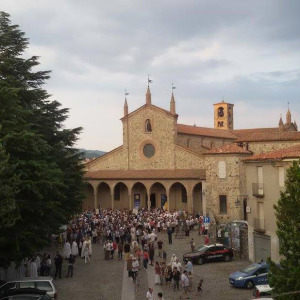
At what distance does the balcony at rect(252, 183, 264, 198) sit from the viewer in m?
27.6

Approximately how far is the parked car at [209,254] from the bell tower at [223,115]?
58.2 meters

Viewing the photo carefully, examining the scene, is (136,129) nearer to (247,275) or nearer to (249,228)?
(249,228)

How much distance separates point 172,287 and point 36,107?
35.8ft

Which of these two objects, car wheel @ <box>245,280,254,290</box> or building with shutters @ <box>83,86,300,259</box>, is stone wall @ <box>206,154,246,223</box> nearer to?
building with shutters @ <box>83,86,300,259</box>

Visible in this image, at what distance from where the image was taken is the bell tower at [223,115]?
86.3 metres

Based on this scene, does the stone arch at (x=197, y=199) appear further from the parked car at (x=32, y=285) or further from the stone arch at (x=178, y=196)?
the parked car at (x=32, y=285)

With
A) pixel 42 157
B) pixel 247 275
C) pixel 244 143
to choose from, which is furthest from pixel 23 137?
pixel 244 143

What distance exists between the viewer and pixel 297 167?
15.8 m

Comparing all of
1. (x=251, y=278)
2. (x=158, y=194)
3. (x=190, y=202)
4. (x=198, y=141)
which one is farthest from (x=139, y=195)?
(x=251, y=278)

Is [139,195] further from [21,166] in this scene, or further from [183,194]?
[21,166]

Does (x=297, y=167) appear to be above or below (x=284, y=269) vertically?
above

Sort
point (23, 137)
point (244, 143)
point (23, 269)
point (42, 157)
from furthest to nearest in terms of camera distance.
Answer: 1. point (244, 143)
2. point (23, 269)
3. point (42, 157)
4. point (23, 137)

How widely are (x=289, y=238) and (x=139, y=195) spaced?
43.5 m

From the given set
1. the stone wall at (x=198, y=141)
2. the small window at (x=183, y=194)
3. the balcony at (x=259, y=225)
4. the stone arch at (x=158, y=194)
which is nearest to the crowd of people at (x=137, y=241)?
the balcony at (x=259, y=225)
